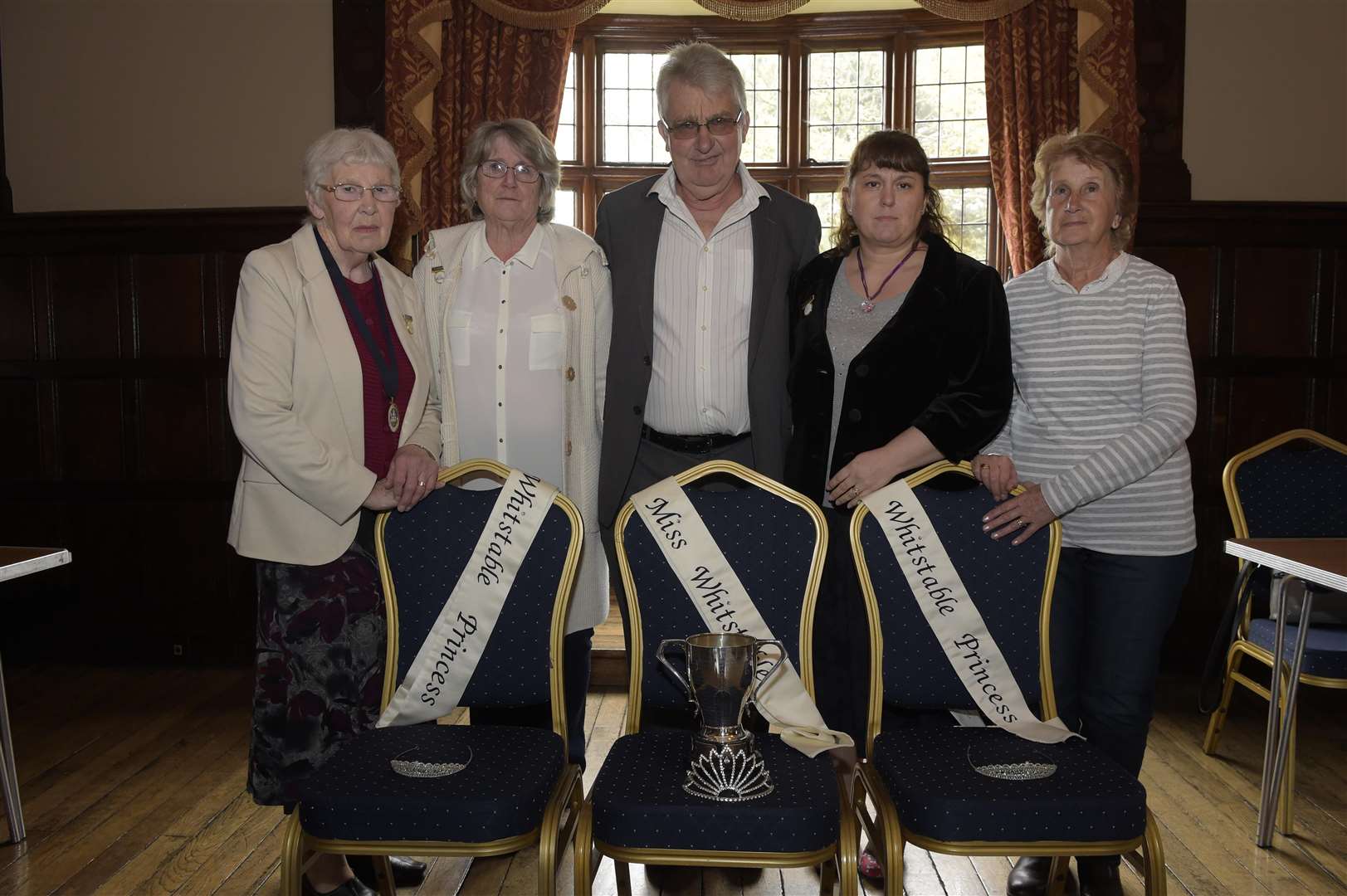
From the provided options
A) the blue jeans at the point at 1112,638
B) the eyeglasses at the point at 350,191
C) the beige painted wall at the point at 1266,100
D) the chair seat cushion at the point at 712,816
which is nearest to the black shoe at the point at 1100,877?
the blue jeans at the point at 1112,638

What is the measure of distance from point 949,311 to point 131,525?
10.4 ft

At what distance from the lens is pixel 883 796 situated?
69.7 inches

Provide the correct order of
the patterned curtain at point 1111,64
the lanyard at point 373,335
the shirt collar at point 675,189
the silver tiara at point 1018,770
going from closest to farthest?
the silver tiara at point 1018,770, the lanyard at point 373,335, the shirt collar at point 675,189, the patterned curtain at point 1111,64

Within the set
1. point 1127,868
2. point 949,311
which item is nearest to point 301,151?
point 949,311

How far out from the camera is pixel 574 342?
2295 millimetres

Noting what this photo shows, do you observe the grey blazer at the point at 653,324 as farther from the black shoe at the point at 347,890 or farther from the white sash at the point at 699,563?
the black shoe at the point at 347,890

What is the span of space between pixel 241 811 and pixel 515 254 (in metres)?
1.54

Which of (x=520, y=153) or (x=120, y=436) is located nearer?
(x=520, y=153)

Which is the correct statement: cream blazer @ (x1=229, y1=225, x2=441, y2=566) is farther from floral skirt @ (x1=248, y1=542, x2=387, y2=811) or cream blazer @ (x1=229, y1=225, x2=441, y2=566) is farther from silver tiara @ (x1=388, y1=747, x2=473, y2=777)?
silver tiara @ (x1=388, y1=747, x2=473, y2=777)

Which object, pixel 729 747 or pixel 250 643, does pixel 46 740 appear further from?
pixel 729 747

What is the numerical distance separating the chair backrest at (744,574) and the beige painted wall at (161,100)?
2.67 metres

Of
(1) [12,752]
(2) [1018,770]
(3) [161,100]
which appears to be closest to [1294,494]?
(2) [1018,770]

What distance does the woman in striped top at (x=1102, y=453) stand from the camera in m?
2.00

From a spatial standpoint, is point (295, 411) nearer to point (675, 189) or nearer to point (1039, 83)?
point (675, 189)
